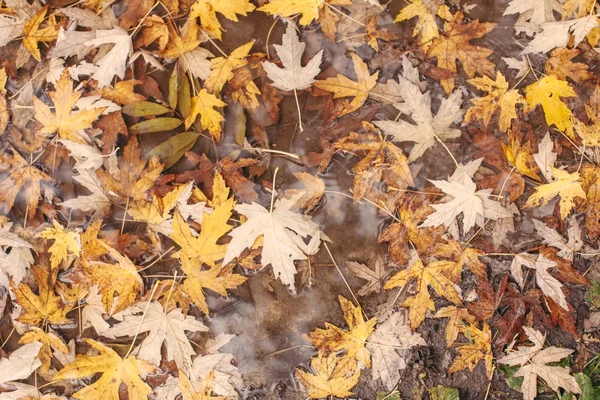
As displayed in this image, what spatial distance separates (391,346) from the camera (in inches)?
73.0

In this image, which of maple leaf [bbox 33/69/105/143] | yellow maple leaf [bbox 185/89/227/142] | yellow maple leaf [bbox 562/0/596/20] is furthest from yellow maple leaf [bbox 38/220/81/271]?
yellow maple leaf [bbox 562/0/596/20]

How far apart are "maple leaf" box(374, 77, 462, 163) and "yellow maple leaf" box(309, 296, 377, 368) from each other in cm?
64

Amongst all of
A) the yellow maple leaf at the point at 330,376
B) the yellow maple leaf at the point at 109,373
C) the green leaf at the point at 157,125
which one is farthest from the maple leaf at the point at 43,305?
the yellow maple leaf at the point at 330,376

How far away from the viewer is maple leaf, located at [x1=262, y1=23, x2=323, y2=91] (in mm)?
1812

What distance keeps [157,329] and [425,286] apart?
1.02 meters

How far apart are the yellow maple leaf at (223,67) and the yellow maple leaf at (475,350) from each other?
1.30 metres

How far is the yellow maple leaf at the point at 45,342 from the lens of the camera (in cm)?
191

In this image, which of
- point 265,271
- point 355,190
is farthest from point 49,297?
point 355,190

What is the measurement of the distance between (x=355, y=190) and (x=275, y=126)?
1.32 ft

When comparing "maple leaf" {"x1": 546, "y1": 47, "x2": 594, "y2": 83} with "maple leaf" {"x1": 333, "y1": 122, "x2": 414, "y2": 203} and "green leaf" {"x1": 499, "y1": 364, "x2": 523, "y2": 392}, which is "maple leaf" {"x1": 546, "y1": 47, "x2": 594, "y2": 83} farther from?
"green leaf" {"x1": 499, "y1": 364, "x2": 523, "y2": 392}

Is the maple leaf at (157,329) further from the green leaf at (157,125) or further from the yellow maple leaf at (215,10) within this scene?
the yellow maple leaf at (215,10)

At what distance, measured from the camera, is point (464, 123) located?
6.30ft

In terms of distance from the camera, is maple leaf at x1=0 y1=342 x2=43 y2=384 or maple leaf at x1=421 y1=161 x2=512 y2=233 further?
maple leaf at x1=0 y1=342 x2=43 y2=384

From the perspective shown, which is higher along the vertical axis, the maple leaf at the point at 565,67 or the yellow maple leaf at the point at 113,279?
the maple leaf at the point at 565,67
